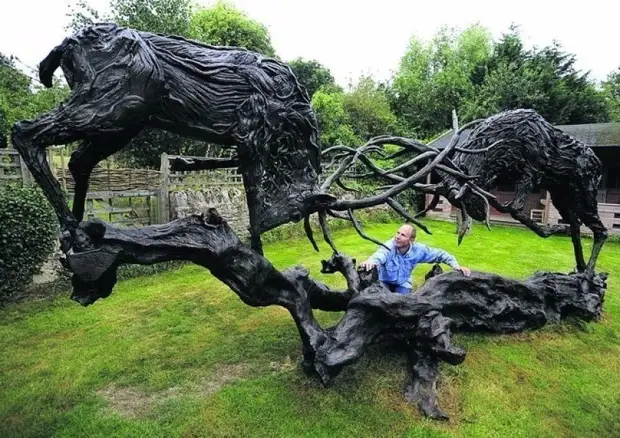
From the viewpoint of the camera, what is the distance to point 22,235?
458cm

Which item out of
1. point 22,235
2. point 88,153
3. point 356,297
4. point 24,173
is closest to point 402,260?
point 356,297

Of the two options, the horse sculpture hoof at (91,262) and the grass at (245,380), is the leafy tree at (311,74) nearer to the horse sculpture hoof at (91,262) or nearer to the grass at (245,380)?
the grass at (245,380)

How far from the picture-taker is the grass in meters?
2.63

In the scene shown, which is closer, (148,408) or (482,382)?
(148,408)

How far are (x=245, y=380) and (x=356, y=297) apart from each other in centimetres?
110

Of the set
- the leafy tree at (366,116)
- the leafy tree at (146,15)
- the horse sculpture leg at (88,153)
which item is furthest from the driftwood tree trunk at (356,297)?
the leafy tree at (366,116)

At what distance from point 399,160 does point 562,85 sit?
1167cm

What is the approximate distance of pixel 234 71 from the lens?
2.37 metres

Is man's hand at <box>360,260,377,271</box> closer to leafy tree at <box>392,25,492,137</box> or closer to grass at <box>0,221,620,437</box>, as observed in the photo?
grass at <box>0,221,620,437</box>

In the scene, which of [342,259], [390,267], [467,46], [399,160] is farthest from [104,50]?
[467,46]

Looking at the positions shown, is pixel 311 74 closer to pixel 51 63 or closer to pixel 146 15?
pixel 146 15

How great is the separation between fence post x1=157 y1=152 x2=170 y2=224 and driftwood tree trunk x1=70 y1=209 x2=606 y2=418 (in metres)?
4.30

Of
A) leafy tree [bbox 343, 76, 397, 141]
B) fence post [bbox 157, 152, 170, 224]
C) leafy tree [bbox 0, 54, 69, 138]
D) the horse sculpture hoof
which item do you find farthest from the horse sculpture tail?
leafy tree [bbox 343, 76, 397, 141]

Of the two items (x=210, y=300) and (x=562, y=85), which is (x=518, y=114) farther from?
(x=562, y=85)
